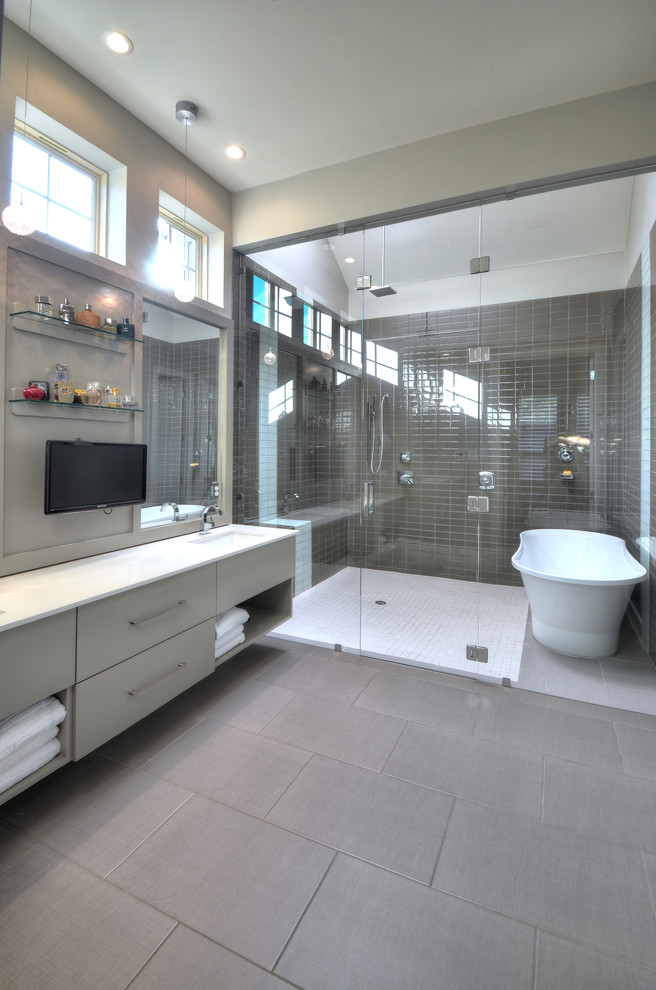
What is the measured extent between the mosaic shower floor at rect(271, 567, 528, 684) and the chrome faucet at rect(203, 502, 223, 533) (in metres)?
0.80

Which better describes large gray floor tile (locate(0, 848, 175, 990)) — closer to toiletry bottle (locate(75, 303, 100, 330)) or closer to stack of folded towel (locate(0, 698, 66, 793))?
stack of folded towel (locate(0, 698, 66, 793))

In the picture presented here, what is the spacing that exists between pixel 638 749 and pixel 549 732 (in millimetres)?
361

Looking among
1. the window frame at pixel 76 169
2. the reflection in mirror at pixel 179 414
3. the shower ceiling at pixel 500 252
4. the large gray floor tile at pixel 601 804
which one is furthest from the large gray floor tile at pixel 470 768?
the window frame at pixel 76 169

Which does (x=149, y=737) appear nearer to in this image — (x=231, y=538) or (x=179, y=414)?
(x=231, y=538)

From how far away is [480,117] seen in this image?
254cm

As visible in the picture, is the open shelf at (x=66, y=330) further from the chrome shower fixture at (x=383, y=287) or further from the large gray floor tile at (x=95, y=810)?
the large gray floor tile at (x=95, y=810)

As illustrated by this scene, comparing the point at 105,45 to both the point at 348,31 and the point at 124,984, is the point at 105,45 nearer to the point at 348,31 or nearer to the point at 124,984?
the point at 348,31

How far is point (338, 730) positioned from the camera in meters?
2.21

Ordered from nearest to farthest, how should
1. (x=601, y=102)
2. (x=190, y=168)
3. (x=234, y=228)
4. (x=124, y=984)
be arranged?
(x=124, y=984)
(x=601, y=102)
(x=190, y=168)
(x=234, y=228)

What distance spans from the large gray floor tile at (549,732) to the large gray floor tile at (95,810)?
1.42m

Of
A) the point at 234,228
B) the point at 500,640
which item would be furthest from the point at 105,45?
the point at 500,640

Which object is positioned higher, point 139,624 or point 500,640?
point 139,624

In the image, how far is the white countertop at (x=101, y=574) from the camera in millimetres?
1562

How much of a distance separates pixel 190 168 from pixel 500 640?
348cm
